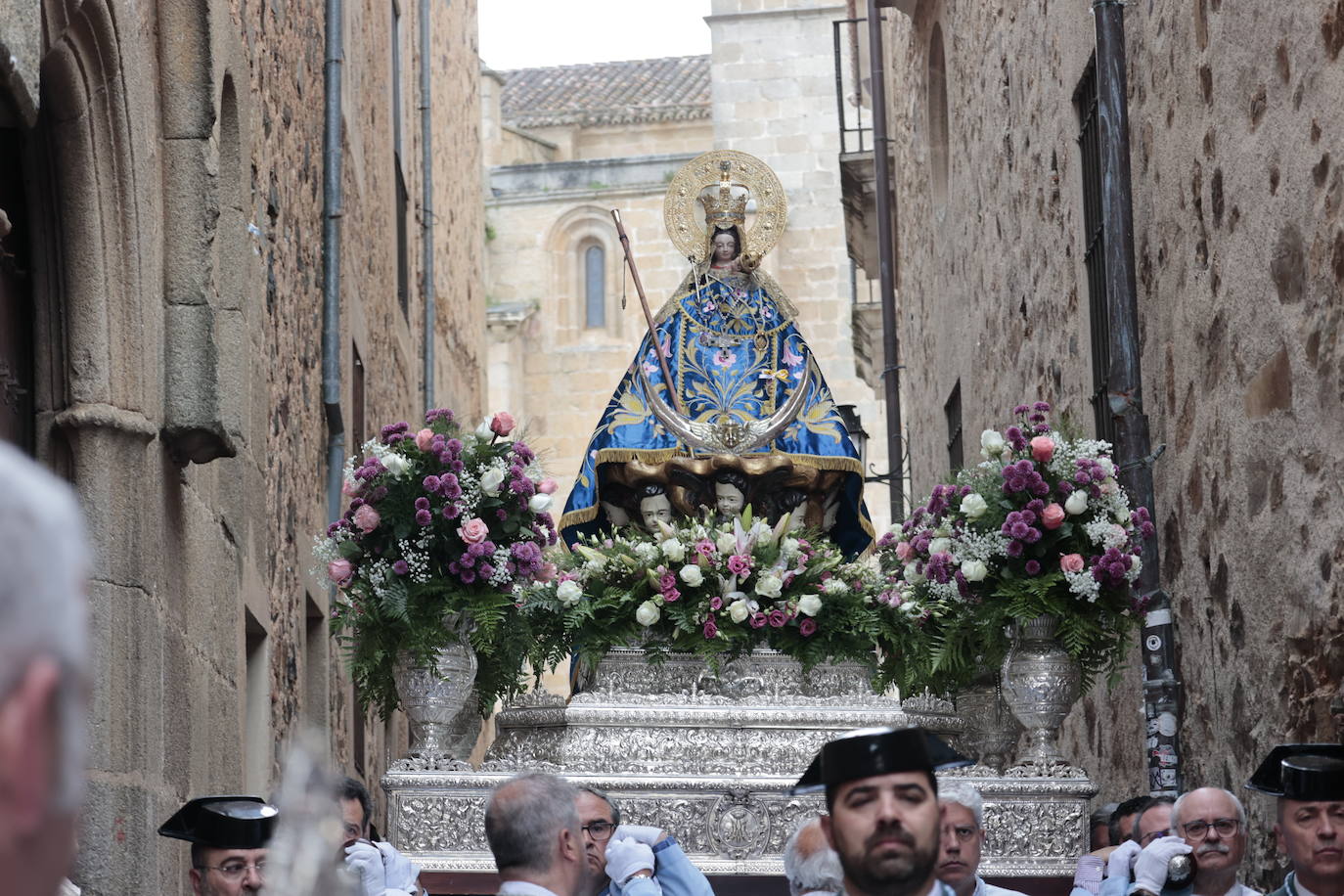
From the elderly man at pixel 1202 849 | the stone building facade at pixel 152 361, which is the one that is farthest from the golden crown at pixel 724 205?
the elderly man at pixel 1202 849

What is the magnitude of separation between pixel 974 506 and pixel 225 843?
2.92 meters

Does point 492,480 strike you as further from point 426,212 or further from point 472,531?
point 426,212

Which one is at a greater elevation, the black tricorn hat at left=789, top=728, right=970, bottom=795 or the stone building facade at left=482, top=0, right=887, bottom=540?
the stone building facade at left=482, top=0, right=887, bottom=540

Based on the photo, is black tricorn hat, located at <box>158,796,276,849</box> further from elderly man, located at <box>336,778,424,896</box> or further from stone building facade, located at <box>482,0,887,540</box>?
stone building facade, located at <box>482,0,887,540</box>

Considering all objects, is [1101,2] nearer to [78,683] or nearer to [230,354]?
[230,354]

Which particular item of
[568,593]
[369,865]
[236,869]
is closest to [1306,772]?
[369,865]

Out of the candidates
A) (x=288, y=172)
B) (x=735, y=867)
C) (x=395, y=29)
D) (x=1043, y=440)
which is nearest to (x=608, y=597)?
(x=735, y=867)

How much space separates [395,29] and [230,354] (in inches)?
437

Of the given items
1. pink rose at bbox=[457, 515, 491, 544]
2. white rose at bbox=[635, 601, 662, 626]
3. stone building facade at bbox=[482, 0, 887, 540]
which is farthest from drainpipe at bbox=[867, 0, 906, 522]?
stone building facade at bbox=[482, 0, 887, 540]

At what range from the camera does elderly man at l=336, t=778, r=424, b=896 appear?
527 cm

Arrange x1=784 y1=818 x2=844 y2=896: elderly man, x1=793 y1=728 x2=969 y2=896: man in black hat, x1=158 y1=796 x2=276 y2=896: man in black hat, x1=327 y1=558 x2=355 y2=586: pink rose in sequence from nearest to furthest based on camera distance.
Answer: x1=793 y1=728 x2=969 y2=896: man in black hat, x1=784 y1=818 x2=844 y2=896: elderly man, x1=158 y1=796 x2=276 y2=896: man in black hat, x1=327 y1=558 x2=355 y2=586: pink rose

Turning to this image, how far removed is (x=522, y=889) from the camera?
3.58m

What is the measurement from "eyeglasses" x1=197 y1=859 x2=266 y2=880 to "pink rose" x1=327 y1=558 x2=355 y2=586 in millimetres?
2095

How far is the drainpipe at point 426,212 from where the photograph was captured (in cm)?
1948
